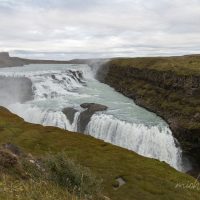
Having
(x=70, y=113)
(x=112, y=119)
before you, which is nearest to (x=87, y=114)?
(x=70, y=113)

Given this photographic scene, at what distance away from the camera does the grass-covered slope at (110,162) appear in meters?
33.9

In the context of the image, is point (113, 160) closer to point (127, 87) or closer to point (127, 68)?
point (127, 87)

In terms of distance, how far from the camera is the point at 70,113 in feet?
243

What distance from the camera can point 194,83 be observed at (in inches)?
3319

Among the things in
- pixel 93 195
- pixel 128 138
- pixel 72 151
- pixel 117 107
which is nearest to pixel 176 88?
pixel 117 107

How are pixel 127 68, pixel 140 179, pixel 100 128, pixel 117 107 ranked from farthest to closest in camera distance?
pixel 127 68, pixel 117 107, pixel 100 128, pixel 140 179

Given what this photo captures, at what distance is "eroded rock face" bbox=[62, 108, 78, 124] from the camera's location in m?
73.0

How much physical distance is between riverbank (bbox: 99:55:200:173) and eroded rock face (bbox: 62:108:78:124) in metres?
18.6

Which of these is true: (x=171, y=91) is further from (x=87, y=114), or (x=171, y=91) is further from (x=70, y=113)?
(x=70, y=113)

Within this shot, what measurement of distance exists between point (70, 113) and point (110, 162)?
34.6 meters

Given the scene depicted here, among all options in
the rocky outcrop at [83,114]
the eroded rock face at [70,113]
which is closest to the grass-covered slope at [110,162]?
the rocky outcrop at [83,114]

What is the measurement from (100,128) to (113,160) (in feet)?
85.6

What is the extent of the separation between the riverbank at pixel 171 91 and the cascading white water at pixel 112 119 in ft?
8.32

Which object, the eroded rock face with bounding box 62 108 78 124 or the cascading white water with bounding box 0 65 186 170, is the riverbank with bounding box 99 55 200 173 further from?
the eroded rock face with bounding box 62 108 78 124
